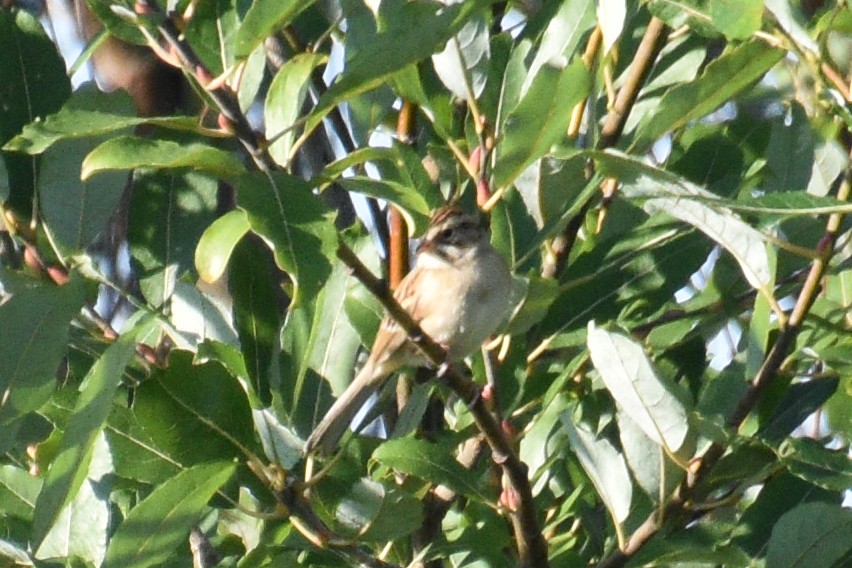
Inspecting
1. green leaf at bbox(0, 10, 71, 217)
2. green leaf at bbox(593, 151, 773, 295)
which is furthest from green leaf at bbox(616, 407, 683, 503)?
green leaf at bbox(0, 10, 71, 217)

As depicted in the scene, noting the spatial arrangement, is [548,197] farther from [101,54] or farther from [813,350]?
[101,54]

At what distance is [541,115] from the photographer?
106 inches

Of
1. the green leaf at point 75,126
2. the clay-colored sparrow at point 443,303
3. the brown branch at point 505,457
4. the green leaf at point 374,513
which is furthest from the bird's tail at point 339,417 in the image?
the green leaf at point 75,126

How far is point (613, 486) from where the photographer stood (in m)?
3.09

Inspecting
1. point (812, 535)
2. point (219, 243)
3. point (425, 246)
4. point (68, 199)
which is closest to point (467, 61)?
point (68, 199)

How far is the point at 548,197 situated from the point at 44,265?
1.11m

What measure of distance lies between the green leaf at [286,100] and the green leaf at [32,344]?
0.47 meters

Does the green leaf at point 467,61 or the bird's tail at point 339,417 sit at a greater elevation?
the green leaf at point 467,61

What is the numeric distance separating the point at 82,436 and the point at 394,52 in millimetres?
→ 822

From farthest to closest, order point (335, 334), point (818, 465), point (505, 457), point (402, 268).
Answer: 1. point (402, 268)
2. point (335, 334)
3. point (505, 457)
4. point (818, 465)

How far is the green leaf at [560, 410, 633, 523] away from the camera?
10.0 feet

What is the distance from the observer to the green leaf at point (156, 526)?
2.47 metres

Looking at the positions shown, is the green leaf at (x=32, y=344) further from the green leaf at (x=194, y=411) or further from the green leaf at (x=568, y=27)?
the green leaf at (x=568, y=27)

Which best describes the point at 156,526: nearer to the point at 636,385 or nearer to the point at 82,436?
the point at 82,436
